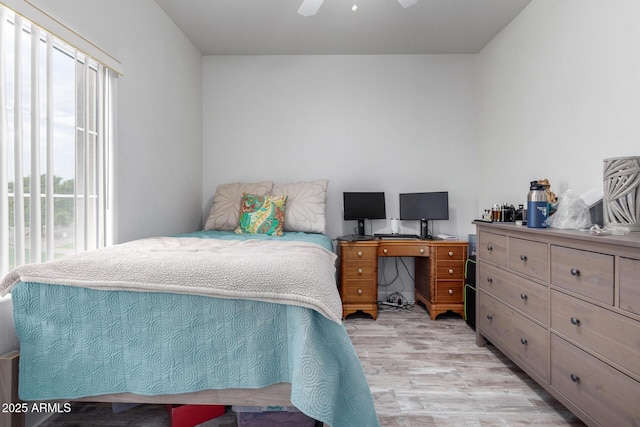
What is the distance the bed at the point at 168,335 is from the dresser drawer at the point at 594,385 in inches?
36.5

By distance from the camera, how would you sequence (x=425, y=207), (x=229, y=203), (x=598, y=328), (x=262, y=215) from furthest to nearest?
(x=425, y=207) < (x=229, y=203) < (x=262, y=215) < (x=598, y=328)

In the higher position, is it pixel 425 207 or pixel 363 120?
pixel 363 120

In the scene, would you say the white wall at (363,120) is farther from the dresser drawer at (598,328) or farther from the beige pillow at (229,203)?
the dresser drawer at (598,328)

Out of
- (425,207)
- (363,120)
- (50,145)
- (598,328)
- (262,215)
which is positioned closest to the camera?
(598,328)

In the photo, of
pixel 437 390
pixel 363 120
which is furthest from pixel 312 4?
pixel 437 390

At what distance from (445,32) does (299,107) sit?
61.2 inches

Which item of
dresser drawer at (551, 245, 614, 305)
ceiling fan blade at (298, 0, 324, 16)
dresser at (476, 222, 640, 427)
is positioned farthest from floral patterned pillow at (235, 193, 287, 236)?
dresser drawer at (551, 245, 614, 305)

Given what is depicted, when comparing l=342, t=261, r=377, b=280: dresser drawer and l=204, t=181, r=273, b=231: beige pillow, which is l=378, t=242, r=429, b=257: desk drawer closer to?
l=342, t=261, r=377, b=280: dresser drawer

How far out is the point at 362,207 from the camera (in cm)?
332

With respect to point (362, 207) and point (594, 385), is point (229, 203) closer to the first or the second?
point (362, 207)

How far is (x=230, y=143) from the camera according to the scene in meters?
3.56

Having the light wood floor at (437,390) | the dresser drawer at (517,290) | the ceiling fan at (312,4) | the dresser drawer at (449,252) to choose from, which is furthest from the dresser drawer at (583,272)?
the ceiling fan at (312,4)

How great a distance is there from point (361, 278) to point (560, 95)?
2.03 m

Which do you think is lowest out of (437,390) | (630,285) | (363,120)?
(437,390)
